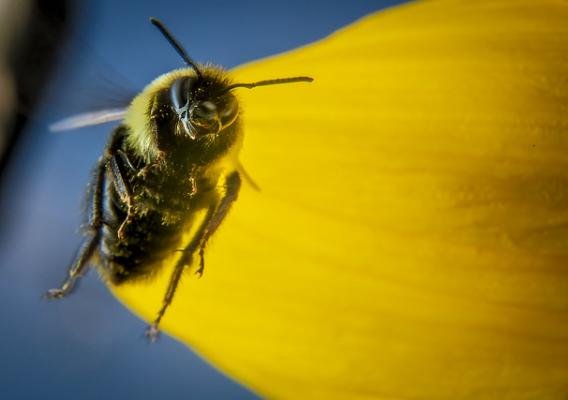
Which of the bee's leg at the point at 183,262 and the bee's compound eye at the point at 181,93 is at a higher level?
the bee's compound eye at the point at 181,93

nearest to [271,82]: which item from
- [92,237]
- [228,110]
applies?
[228,110]

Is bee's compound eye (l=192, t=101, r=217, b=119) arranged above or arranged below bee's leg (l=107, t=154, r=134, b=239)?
above

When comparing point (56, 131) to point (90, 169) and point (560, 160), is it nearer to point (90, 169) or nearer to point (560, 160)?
point (90, 169)

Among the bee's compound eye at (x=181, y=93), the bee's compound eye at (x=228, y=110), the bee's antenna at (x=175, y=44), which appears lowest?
the bee's compound eye at (x=228, y=110)

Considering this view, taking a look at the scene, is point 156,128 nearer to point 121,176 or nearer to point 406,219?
point 121,176

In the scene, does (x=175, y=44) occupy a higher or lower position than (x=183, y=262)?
higher
